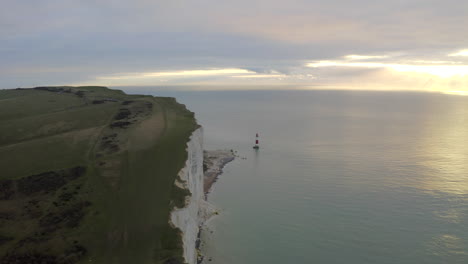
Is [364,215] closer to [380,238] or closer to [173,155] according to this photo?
[380,238]

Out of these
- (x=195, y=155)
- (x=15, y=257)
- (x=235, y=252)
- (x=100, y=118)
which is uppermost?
(x=100, y=118)

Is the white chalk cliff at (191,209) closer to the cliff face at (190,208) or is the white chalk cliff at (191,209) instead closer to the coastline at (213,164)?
the cliff face at (190,208)

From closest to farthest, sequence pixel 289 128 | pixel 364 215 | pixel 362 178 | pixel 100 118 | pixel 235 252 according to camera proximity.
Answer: pixel 235 252, pixel 364 215, pixel 100 118, pixel 362 178, pixel 289 128

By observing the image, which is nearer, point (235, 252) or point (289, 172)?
point (235, 252)

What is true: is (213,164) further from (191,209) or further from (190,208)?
(190,208)

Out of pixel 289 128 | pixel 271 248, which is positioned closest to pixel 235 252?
pixel 271 248

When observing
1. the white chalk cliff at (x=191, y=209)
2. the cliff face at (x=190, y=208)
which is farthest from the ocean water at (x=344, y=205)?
the cliff face at (x=190, y=208)

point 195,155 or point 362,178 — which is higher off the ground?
point 195,155
